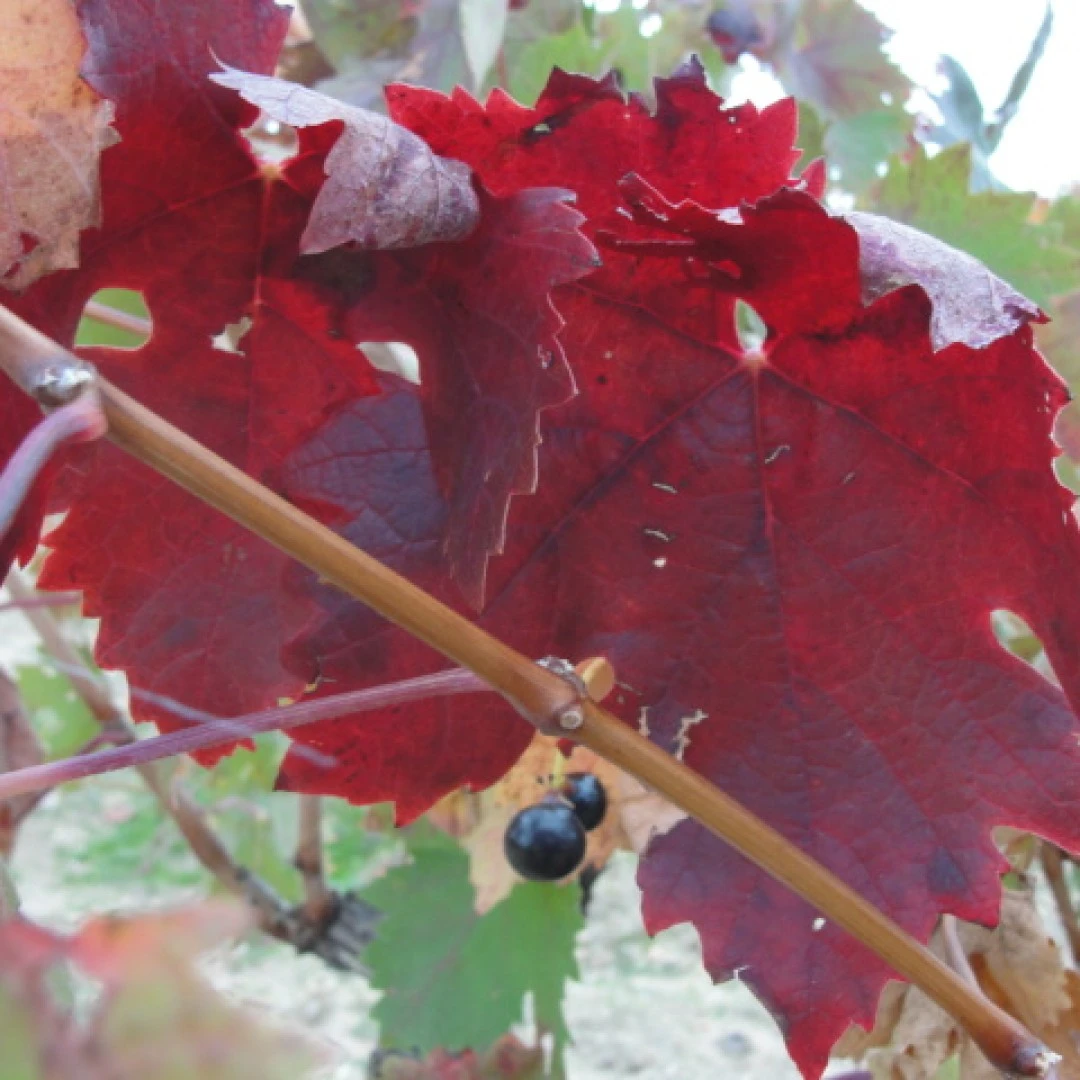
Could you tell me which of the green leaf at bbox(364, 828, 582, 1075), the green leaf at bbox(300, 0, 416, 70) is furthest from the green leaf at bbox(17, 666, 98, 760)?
the green leaf at bbox(300, 0, 416, 70)

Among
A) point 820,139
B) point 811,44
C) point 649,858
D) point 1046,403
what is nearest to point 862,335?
point 1046,403

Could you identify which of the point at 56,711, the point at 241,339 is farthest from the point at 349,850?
the point at 241,339

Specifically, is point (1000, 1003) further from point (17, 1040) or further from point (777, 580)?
point (17, 1040)

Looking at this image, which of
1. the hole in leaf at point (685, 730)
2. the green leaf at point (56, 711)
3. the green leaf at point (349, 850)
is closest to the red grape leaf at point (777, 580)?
the hole in leaf at point (685, 730)

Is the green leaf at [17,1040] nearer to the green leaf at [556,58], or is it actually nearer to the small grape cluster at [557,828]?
the small grape cluster at [557,828]

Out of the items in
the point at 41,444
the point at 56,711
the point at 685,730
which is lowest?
the point at 56,711

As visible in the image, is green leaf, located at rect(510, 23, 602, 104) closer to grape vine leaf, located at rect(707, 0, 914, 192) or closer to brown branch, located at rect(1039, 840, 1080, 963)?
grape vine leaf, located at rect(707, 0, 914, 192)
